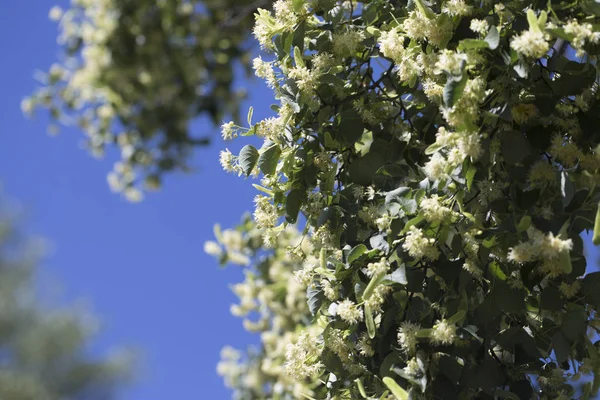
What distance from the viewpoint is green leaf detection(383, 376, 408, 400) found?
2.57 ft

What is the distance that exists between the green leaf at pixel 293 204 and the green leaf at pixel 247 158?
64mm

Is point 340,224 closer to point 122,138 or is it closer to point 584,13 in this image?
point 584,13

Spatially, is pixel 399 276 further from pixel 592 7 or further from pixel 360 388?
pixel 592 7

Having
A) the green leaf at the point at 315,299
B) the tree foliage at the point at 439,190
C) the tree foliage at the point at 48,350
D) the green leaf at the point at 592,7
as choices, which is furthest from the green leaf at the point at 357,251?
the tree foliage at the point at 48,350

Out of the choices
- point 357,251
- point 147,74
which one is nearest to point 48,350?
point 147,74

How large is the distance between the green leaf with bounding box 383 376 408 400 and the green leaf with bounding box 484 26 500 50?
1.15 feet

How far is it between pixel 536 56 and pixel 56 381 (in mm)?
9160

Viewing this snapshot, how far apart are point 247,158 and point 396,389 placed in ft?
1.09

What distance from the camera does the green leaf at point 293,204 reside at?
3.17 feet

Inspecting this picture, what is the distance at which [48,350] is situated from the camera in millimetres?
9016

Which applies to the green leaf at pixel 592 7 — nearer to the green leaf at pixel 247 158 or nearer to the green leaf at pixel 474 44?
the green leaf at pixel 474 44

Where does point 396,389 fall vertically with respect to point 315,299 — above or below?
below

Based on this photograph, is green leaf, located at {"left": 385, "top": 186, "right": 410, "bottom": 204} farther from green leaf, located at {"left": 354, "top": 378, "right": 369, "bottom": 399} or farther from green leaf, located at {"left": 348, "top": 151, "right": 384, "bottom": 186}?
green leaf, located at {"left": 354, "top": 378, "right": 369, "bottom": 399}

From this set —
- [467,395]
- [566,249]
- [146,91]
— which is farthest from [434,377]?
[146,91]
